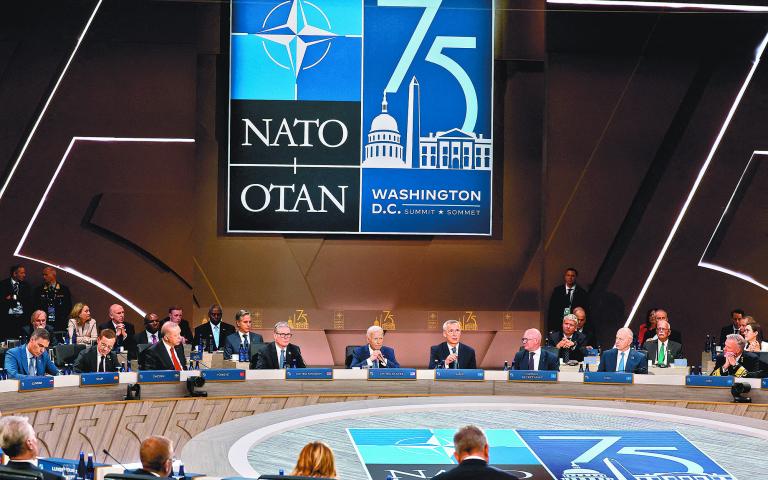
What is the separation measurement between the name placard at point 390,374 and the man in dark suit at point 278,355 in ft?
3.75

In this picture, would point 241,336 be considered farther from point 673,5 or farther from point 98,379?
point 673,5

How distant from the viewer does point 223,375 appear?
7.72 meters

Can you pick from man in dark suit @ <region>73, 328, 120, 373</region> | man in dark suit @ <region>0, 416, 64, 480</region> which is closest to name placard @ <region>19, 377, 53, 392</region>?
man in dark suit @ <region>73, 328, 120, 373</region>

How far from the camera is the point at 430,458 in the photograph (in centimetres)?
540

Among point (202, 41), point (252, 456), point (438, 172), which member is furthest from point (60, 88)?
point (252, 456)

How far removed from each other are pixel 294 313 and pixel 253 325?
1.70ft

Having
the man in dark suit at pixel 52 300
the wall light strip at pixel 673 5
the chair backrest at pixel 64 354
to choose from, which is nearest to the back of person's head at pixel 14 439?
the chair backrest at pixel 64 354

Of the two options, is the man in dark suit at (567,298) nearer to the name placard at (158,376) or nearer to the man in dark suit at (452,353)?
the man in dark suit at (452,353)

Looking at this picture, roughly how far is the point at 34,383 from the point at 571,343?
523 centimetres

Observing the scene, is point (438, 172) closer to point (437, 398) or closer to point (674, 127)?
point (674, 127)

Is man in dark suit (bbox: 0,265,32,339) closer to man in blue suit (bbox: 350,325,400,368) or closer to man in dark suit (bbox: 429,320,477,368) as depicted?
man in blue suit (bbox: 350,325,400,368)

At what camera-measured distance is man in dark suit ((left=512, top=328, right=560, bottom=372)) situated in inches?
342

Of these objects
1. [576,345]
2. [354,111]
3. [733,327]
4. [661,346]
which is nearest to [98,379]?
[576,345]

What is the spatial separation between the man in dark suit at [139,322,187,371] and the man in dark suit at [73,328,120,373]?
0.77ft
